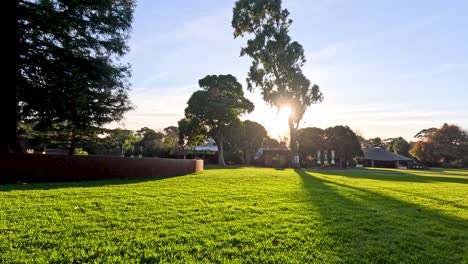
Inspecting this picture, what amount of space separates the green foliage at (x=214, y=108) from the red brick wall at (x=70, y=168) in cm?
2637

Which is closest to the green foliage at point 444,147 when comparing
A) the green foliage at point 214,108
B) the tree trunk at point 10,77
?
the green foliage at point 214,108

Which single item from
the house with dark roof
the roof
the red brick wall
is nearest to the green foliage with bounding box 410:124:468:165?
the house with dark roof

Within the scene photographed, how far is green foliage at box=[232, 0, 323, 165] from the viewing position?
29344 mm

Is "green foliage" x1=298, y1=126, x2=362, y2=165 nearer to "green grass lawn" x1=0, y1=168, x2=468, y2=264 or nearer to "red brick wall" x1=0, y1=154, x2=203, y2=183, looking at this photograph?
"red brick wall" x1=0, y1=154, x2=203, y2=183

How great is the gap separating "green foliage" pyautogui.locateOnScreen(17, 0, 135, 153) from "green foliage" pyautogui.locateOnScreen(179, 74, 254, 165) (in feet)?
85.9

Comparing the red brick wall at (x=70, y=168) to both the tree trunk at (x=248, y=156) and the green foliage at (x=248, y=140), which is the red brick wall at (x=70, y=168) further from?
the tree trunk at (x=248, y=156)

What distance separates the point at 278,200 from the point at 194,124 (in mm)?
33898

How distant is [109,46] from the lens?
12984 mm

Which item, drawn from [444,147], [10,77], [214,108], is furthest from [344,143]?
[10,77]

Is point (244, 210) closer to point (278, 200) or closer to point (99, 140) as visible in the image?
point (278, 200)

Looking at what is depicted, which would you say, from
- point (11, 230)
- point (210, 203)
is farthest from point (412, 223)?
point (11, 230)

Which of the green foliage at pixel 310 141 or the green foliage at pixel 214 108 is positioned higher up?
the green foliage at pixel 214 108

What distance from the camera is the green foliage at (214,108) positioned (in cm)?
3962

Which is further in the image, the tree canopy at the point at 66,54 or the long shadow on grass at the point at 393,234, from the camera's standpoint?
the tree canopy at the point at 66,54
